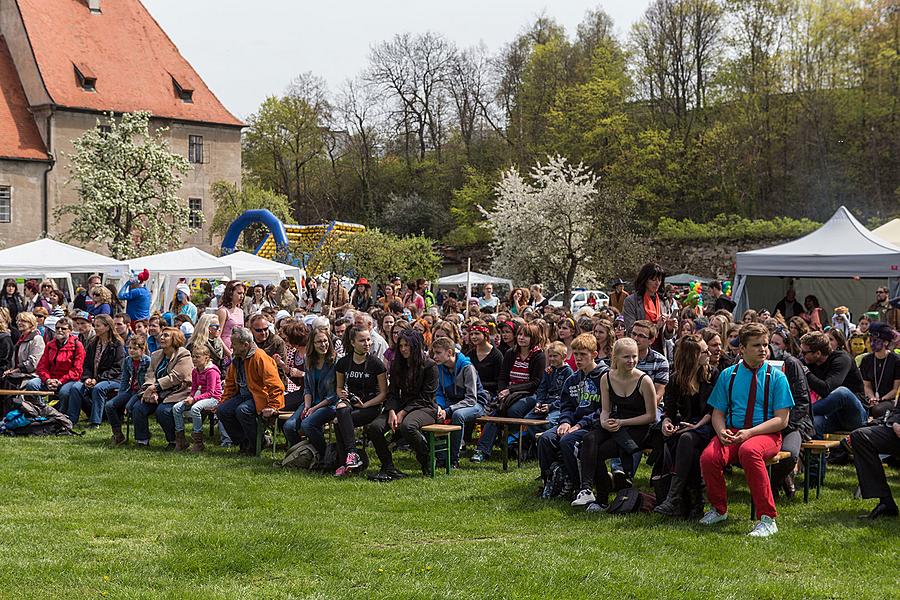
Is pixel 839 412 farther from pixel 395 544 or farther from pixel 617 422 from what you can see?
pixel 395 544

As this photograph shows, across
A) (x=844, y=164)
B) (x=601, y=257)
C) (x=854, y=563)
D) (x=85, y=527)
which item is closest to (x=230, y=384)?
(x=85, y=527)

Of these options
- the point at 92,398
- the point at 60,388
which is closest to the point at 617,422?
the point at 92,398

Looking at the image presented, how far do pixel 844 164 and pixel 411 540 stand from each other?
134 ft

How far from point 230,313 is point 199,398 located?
10.0 feet

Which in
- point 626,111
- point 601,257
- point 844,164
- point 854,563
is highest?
point 626,111

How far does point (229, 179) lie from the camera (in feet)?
159

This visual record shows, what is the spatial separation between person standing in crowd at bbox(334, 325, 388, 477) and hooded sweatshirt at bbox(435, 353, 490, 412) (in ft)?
2.79

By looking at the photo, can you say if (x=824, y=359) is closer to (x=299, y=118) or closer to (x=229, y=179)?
A: (x=229, y=179)

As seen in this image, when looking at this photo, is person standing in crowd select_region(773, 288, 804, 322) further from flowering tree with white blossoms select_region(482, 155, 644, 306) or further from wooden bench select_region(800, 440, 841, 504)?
flowering tree with white blossoms select_region(482, 155, 644, 306)

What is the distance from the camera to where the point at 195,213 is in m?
46.4

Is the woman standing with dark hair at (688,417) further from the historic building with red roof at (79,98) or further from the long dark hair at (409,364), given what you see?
the historic building with red roof at (79,98)

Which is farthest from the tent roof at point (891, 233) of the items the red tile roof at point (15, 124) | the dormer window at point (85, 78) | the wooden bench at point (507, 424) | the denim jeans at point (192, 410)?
the dormer window at point (85, 78)

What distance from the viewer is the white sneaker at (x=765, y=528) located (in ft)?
22.8

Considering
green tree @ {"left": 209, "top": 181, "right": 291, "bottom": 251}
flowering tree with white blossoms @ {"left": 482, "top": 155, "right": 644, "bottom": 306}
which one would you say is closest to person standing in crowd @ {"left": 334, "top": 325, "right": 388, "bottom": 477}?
flowering tree with white blossoms @ {"left": 482, "top": 155, "right": 644, "bottom": 306}
